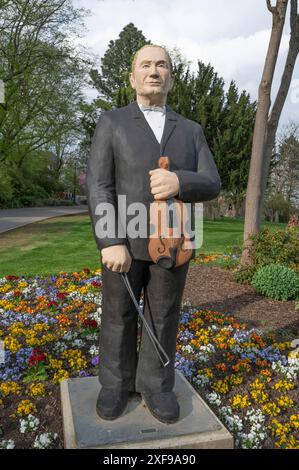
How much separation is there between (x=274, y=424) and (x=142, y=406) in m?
A: 1.03

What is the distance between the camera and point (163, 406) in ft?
8.15

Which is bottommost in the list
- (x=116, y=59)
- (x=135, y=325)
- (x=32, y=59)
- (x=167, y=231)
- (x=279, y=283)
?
(x=279, y=283)

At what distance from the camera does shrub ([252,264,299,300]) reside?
5.65 metres

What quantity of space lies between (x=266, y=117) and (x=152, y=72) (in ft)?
15.2

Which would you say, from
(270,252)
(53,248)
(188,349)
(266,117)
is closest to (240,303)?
(270,252)

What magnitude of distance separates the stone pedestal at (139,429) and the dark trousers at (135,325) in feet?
0.64

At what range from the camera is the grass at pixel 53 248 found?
7.60 metres

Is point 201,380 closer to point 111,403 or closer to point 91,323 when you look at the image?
point 111,403

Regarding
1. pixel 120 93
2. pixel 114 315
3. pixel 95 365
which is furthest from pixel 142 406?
pixel 120 93

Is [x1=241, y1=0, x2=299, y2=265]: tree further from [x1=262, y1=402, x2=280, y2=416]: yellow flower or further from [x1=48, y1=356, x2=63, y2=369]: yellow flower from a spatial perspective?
[x1=48, y1=356, x2=63, y2=369]: yellow flower

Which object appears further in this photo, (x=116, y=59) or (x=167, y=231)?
(x=116, y=59)

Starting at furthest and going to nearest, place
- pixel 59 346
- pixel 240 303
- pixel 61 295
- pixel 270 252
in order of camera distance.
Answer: pixel 270 252, pixel 240 303, pixel 61 295, pixel 59 346

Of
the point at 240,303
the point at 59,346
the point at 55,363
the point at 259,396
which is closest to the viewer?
the point at 259,396

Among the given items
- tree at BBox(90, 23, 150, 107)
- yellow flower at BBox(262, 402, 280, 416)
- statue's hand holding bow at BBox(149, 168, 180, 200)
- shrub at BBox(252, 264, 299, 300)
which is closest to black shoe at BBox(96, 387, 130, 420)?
yellow flower at BBox(262, 402, 280, 416)
